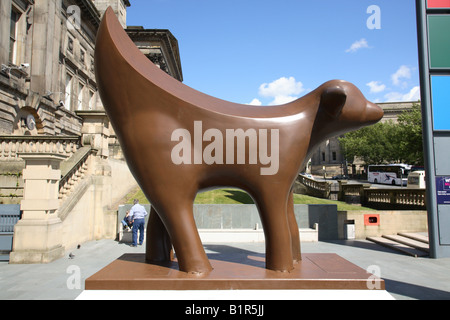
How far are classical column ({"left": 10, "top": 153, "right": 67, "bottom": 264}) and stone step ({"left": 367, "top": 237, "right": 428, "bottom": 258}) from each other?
1074 cm

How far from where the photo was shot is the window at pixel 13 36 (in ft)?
58.9

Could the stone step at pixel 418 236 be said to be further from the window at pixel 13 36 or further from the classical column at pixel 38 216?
the window at pixel 13 36

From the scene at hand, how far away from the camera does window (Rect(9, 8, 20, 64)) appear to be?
17.9 metres

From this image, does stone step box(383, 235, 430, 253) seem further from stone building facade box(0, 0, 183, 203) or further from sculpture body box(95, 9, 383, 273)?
stone building facade box(0, 0, 183, 203)

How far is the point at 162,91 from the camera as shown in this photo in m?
4.24

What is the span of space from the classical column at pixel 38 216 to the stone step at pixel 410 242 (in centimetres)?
1140

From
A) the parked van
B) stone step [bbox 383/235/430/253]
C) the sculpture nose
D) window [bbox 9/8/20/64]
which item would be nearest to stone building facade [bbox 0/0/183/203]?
window [bbox 9/8/20/64]

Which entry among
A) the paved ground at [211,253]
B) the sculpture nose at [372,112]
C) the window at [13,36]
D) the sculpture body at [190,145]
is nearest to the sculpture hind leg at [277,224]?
the sculpture body at [190,145]

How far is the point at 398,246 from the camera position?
10.7 metres
